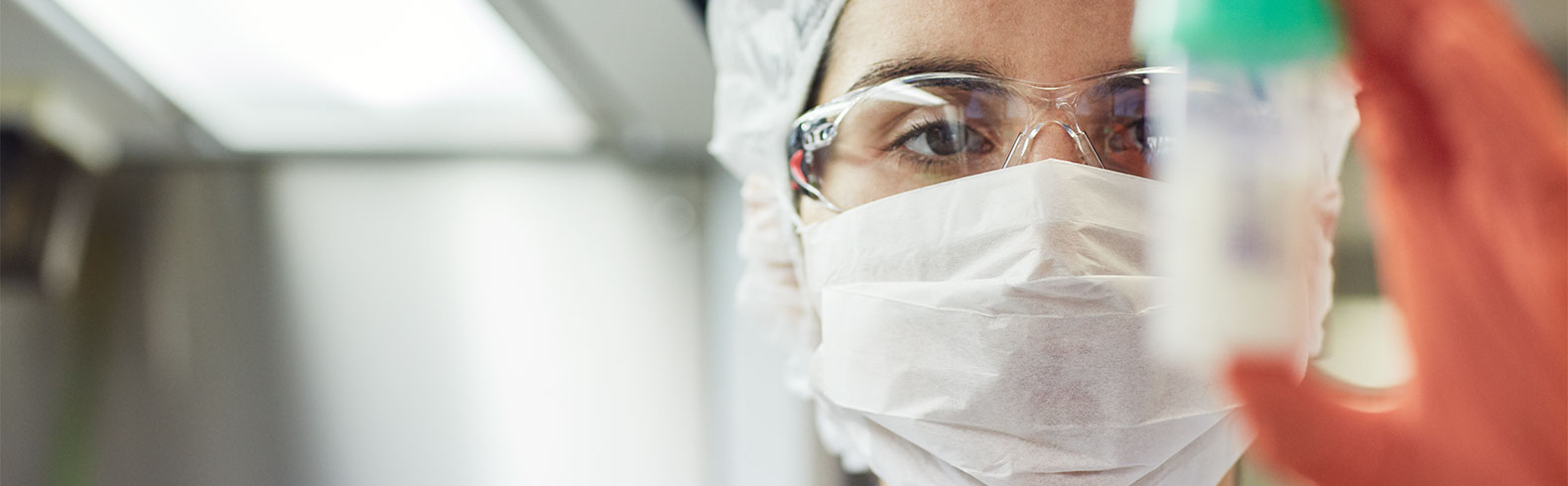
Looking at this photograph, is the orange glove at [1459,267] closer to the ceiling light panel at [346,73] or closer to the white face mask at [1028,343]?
the white face mask at [1028,343]

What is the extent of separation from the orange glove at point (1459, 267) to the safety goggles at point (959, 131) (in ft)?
1.05

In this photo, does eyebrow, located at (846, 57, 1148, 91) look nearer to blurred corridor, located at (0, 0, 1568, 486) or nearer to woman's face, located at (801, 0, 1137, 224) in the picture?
woman's face, located at (801, 0, 1137, 224)

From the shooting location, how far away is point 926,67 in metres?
0.78

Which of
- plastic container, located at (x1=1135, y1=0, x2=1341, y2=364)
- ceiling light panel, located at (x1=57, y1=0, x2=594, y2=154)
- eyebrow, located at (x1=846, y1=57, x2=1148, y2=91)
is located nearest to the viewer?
plastic container, located at (x1=1135, y1=0, x2=1341, y2=364)

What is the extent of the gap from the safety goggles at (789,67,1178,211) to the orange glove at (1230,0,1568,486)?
32 centimetres

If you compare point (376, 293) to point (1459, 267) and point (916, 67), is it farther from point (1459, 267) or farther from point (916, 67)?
point (1459, 267)

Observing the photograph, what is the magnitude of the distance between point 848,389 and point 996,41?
0.30m

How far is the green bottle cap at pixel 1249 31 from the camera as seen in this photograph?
36cm

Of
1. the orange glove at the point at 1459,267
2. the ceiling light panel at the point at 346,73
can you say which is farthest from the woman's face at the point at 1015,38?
the ceiling light panel at the point at 346,73

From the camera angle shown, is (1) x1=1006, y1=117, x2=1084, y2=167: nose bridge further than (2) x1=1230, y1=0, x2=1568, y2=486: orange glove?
Yes

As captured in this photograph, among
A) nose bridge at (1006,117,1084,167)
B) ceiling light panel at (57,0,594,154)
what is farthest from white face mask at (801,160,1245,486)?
ceiling light panel at (57,0,594,154)

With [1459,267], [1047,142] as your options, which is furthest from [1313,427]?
[1047,142]

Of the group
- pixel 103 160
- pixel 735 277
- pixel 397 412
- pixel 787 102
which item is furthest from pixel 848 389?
pixel 103 160

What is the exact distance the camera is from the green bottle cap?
356 mm
